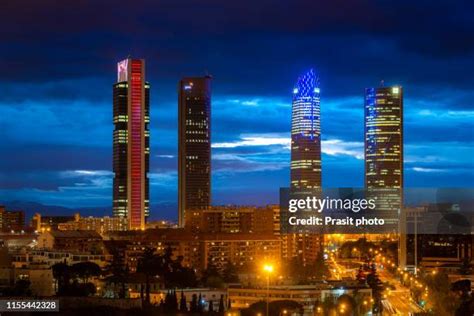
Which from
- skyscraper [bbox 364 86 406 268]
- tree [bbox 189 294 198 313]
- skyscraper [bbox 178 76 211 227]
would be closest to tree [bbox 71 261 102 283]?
tree [bbox 189 294 198 313]

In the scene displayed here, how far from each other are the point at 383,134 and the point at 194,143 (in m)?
23.9

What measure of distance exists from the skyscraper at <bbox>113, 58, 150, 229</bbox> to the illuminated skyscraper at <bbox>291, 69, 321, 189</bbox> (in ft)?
69.8

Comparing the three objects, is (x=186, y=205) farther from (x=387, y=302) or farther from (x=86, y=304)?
(x=86, y=304)

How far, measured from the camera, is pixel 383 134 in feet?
406

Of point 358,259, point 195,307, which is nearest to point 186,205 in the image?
point 358,259

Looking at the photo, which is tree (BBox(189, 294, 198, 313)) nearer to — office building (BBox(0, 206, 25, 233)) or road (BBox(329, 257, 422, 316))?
road (BBox(329, 257, 422, 316))

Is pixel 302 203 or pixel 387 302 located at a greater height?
pixel 302 203

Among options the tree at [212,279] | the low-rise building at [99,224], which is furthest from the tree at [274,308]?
the low-rise building at [99,224]

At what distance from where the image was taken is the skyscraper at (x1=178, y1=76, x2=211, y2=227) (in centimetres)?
11125

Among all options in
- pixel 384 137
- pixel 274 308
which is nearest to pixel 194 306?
pixel 274 308

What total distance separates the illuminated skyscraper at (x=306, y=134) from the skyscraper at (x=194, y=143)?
11200 mm

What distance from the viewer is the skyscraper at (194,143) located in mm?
111250

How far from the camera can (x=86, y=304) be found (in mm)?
35938

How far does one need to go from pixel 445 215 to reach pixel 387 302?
31013mm
